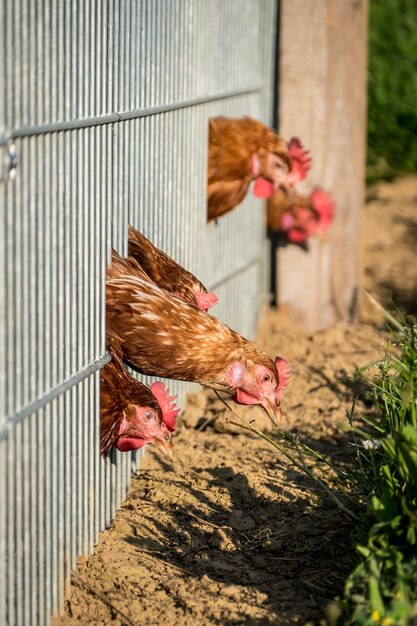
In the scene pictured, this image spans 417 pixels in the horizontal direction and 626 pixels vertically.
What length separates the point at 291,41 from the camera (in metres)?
7.58

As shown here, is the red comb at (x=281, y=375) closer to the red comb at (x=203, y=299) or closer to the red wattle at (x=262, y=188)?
the red comb at (x=203, y=299)

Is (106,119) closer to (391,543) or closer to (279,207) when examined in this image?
(391,543)

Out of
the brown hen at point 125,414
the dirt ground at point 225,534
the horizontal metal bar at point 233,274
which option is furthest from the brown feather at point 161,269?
the horizontal metal bar at point 233,274

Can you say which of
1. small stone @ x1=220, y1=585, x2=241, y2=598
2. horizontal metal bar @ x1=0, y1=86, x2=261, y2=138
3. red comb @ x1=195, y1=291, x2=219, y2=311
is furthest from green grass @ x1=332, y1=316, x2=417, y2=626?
horizontal metal bar @ x1=0, y1=86, x2=261, y2=138

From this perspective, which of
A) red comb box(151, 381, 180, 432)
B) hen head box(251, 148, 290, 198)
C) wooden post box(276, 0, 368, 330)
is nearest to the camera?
red comb box(151, 381, 180, 432)

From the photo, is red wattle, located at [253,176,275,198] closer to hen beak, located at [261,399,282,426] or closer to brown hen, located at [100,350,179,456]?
hen beak, located at [261,399,282,426]

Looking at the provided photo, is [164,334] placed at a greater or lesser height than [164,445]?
greater

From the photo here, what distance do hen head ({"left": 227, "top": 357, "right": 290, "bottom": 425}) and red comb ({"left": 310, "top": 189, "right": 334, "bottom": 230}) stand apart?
113 inches

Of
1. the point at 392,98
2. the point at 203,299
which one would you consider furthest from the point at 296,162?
the point at 392,98

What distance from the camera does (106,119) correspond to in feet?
14.2

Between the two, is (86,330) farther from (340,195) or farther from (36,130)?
(340,195)

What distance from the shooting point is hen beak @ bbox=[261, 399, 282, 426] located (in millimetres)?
4895

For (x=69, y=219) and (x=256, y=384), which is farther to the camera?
(x=256, y=384)

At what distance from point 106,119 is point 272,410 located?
1.40 m
